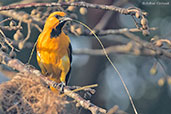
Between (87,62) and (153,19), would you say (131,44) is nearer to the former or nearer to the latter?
(87,62)

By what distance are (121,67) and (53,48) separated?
3.67 meters

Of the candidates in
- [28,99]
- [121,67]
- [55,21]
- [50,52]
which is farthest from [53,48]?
[121,67]

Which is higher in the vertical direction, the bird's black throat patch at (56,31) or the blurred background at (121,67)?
the bird's black throat patch at (56,31)

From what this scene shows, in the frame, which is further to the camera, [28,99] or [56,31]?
[56,31]

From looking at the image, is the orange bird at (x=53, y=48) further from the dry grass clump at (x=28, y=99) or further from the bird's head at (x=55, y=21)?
the dry grass clump at (x=28, y=99)

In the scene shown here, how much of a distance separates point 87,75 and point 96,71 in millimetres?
177

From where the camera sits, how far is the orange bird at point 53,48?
3.55 metres

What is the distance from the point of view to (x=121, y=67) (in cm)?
704

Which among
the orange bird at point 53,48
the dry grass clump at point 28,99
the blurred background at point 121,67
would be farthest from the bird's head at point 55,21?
Result: the dry grass clump at point 28,99

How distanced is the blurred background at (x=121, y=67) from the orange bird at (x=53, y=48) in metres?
0.76

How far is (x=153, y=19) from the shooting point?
6.29 metres

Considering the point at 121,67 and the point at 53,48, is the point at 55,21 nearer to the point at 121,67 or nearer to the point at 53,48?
the point at 53,48

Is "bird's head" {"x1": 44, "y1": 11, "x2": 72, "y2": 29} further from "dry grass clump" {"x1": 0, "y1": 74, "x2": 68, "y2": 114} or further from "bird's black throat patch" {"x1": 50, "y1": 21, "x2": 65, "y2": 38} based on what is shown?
"dry grass clump" {"x1": 0, "y1": 74, "x2": 68, "y2": 114}

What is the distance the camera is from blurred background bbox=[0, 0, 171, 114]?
5.37 meters
